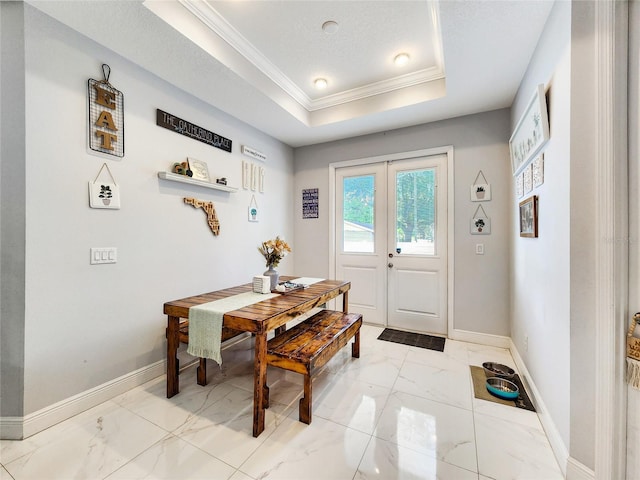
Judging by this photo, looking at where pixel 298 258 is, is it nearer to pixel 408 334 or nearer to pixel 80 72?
pixel 408 334

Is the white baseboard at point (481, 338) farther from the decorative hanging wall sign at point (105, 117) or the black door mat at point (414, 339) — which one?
the decorative hanging wall sign at point (105, 117)

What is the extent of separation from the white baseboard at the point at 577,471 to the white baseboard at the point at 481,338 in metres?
1.74

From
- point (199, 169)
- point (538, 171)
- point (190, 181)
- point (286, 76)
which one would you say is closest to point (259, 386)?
point (190, 181)

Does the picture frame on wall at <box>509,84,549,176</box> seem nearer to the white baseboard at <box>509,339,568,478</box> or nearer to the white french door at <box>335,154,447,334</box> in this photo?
the white french door at <box>335,154,447,334</box>

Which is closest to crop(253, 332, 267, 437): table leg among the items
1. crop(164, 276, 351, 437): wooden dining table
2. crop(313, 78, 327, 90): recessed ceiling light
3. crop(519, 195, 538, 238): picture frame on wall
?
crop(164, 276, 351, 437): wooden dining table

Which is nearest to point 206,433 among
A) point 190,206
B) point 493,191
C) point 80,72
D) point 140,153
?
point 190,206

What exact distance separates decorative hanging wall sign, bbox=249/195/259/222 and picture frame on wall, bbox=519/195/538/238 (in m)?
2.76

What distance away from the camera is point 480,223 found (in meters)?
2.98

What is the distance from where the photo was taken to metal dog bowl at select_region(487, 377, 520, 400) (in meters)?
1.97

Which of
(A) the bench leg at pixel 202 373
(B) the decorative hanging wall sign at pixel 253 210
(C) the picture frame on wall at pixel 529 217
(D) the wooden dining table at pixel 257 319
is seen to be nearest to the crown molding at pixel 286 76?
(B) the decorative hanging wall sign at pixel 253 210

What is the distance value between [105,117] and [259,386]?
2165 mm

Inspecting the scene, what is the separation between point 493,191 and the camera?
2916 millimetres

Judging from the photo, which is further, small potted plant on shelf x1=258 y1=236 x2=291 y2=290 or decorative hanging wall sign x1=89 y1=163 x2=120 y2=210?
small potted plant on shelf x1=258 y1=236 x2=291 y2=290

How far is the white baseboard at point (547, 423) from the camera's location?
1.38m
